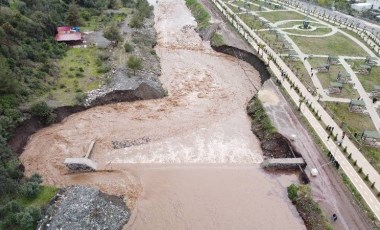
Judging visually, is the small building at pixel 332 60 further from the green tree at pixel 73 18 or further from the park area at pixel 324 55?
the green tree at pixel 73 18

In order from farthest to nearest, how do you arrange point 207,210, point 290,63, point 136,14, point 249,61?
1. point 136,14
2. point 249,61
3. point 290,63
4. point 207,210

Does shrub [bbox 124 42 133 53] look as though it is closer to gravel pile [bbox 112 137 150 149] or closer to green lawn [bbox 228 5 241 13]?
gravel pile [bbox 112 137 150 149]

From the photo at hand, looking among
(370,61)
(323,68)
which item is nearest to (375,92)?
(323,68)

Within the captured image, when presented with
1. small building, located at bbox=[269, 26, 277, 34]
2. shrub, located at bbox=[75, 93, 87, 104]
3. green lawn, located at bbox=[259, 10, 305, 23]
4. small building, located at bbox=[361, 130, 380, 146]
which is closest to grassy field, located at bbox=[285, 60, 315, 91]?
small building, located at bbox=[361, 130, 380, 146]

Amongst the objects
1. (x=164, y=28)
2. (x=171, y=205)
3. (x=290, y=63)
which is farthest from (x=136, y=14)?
(x=171, y=205)

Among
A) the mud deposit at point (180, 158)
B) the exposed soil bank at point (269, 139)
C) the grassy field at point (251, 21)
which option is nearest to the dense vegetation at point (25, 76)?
the mud deposit at point (180, 158)

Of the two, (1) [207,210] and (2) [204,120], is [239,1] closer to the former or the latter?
(2) [204,120]

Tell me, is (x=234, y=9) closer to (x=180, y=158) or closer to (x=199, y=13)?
(x=199, y=13)
